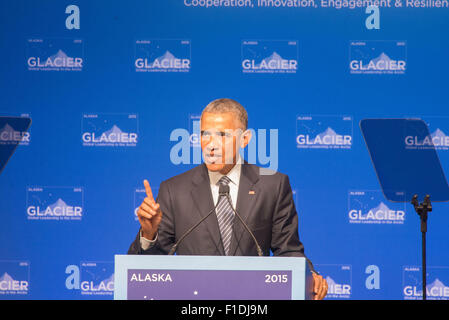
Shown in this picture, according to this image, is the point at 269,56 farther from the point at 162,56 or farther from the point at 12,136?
the point at 12,136

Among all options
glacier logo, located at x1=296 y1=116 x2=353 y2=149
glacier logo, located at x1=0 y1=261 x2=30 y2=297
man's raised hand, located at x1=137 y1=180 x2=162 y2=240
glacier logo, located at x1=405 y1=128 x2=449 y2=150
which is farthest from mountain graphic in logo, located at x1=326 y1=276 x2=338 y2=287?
man's raised hand, located at x1=137 y1=180 x2=162 y2=240

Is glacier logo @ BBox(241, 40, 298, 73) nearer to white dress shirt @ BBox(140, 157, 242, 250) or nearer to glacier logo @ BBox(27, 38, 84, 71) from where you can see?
glacier logo @ BBox(27, 38, 84, 71)

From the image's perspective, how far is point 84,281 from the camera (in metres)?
4.66

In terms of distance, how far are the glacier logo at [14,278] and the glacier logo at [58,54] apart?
5.33ft

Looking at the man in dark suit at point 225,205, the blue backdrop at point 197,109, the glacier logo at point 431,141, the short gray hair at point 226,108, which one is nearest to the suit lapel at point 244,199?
the man in dark suit at point 225,205

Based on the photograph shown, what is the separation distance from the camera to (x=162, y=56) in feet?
15.5

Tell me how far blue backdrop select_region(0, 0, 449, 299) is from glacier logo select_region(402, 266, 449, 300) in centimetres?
2

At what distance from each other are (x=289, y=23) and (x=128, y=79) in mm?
1393

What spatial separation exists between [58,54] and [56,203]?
4.00 feet

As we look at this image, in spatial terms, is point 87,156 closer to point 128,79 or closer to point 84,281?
point 128,79

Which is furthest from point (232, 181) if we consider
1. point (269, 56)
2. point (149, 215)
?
point (269, 56)
